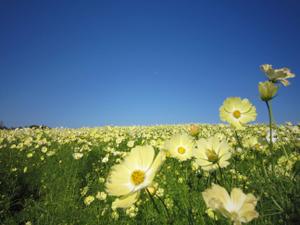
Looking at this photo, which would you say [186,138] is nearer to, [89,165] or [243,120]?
[243,120]

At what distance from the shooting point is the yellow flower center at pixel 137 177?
0.98m

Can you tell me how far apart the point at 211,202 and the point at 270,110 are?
641 mm

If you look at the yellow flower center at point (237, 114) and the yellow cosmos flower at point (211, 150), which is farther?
the yellow flower center at point (237, 114)

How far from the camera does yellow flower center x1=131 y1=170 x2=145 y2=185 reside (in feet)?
3.22

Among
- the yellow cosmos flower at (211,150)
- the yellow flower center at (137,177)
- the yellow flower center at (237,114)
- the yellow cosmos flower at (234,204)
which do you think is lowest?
the yellow cosmos flower at (234,204)

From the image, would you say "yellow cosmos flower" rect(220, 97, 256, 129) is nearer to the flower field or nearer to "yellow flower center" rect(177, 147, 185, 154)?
the flower field

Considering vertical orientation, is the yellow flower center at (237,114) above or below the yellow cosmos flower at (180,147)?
above

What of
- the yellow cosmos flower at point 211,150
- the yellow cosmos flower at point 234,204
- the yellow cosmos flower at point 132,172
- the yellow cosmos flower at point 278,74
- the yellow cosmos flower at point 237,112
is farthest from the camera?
the yellow cosmos flower at point 237,112

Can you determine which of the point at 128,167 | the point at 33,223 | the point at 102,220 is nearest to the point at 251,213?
the point at 128,167

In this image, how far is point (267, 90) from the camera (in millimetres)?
1224

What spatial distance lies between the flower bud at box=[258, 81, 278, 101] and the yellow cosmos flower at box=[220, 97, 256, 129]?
260 millimetres

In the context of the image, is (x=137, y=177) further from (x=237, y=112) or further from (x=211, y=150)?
(x=237, y=112)

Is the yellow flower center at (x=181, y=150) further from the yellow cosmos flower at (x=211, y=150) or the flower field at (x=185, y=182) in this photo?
the yellow cosmos flower at (x=211, y=150)

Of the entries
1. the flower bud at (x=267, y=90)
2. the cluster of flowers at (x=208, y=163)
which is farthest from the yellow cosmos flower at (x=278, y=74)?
the flower bud at (x=267, y=90)
